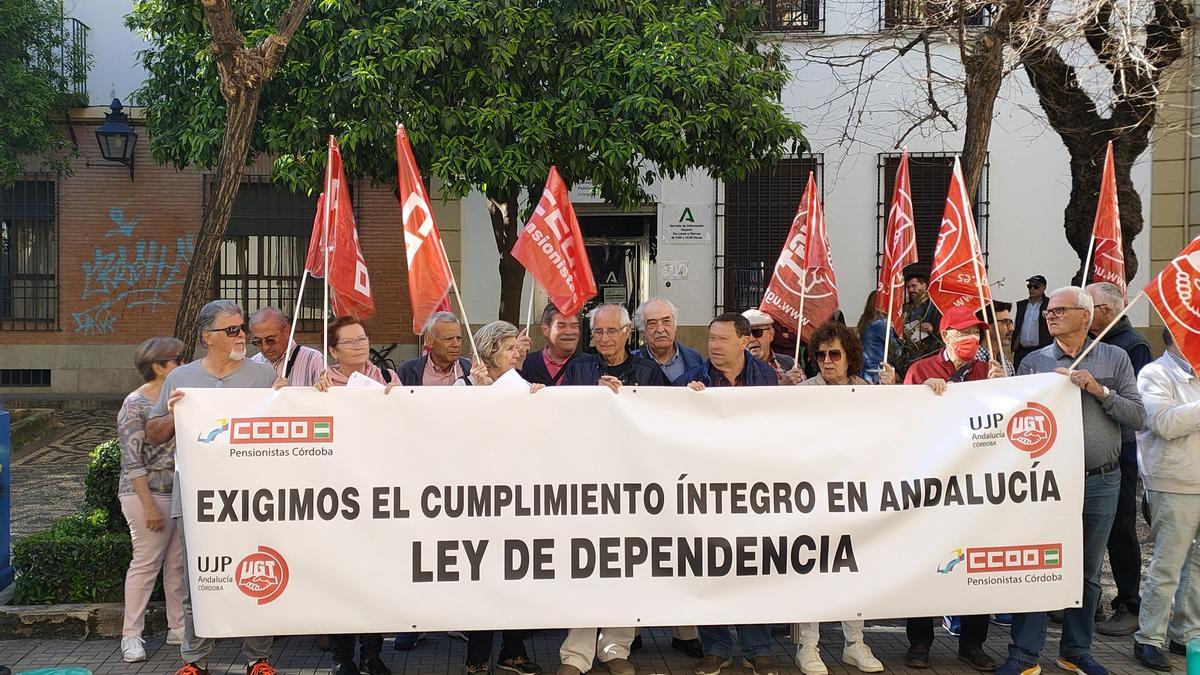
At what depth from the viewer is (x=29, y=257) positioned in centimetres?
1703

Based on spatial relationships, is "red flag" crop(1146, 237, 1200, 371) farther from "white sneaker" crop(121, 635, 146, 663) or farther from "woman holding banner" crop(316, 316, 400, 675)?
"white sneaker" crop(121, 635, 146, 663)

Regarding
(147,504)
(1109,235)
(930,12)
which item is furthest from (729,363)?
(930,12)

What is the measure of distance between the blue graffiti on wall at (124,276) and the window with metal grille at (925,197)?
10.7 m

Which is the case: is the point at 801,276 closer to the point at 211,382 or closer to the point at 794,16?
the point at 211,382

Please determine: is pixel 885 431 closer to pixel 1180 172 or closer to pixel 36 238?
pixel 1180 172

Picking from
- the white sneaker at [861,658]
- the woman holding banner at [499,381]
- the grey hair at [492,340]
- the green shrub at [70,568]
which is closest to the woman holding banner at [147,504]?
the green shrub at [70,568]

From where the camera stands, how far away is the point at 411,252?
5.81 metres

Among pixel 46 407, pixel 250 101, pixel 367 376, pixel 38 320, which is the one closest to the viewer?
pixel 367 376

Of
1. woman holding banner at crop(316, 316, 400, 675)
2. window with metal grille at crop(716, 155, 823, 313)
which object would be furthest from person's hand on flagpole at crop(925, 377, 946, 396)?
window with metal grille at crop(716, 155, 823, 313)

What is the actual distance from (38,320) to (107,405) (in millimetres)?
2134

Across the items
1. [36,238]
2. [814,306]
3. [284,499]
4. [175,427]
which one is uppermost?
[36,238]

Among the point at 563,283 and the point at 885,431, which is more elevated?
the point at 563,283

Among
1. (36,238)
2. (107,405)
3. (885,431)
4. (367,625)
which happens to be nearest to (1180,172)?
(885,431)

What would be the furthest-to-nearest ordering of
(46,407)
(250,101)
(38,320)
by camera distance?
(38,320), (46,407), (250,101)
